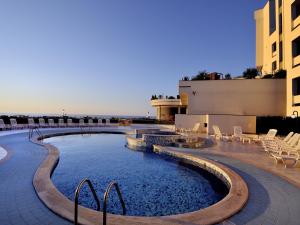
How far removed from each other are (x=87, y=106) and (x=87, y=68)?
2301 centimetres

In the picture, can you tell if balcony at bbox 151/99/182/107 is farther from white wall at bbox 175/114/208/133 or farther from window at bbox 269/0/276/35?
window at bbox 269/0/276/35

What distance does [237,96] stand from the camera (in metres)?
19.6

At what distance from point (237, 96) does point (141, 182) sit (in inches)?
595

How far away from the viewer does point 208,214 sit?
383 cm

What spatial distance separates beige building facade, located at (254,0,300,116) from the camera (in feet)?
54.2

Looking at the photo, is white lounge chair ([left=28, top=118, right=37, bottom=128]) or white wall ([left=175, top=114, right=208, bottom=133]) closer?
white wall ([left=175, top=114, right=208, bottom=133])

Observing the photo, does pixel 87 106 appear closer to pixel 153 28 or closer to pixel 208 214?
pixel 153 28

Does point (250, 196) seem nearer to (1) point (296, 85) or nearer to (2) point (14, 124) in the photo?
(1) point (296, 85)

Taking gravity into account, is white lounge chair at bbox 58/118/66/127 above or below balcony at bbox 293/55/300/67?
below

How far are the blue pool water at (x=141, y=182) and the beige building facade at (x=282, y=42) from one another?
11.9 m

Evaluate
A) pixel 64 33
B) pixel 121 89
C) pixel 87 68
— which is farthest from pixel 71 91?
pixel 64 33

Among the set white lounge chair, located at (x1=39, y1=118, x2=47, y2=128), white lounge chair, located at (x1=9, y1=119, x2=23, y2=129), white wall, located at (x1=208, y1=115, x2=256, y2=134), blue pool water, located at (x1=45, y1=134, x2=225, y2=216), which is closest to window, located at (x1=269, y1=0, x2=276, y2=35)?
white wall, located at (x1=208, y1=115, x2=256, y2=134)

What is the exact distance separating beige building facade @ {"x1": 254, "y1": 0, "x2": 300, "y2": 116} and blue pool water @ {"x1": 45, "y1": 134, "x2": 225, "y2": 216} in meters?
11.9

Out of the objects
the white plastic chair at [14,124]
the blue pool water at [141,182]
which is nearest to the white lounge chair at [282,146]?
the blue pool water at [141,182]
